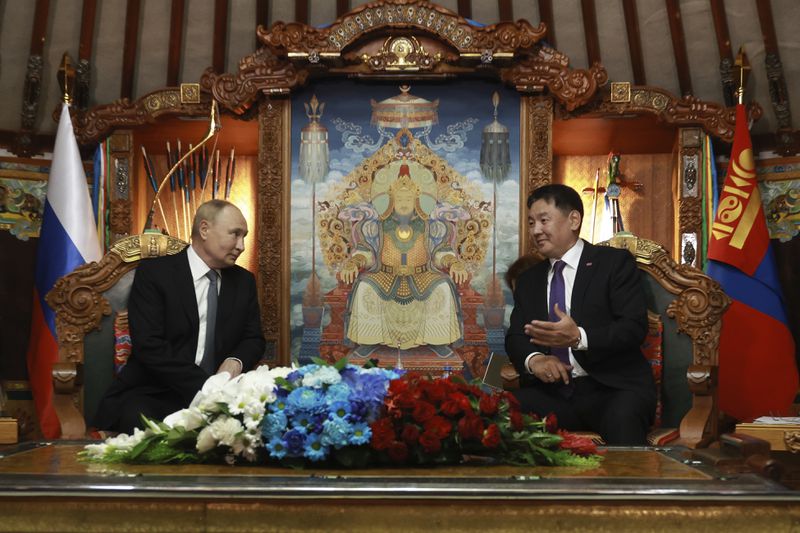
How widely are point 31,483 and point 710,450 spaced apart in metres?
1.63

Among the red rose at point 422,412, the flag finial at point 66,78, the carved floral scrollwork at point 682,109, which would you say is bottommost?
the red rose at point 422,412

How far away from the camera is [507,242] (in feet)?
18.3

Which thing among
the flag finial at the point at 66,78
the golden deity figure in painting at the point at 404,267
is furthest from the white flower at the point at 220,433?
the flag finial at the point at 66,78

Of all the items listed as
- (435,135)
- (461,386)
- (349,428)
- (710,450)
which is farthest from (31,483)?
(435,135)

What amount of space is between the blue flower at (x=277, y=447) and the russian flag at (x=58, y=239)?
12.3 ft

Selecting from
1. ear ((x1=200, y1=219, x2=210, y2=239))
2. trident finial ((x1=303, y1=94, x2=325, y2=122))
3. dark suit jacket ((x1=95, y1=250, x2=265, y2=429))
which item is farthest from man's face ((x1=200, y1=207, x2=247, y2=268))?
trident finial ((x1=303, y1=94, x2=325, y2=122))

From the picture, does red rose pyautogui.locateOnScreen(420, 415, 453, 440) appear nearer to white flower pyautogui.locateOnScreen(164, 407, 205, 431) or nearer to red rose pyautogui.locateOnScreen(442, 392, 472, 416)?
red rose pyautogui.locateOnScreen(442, 392, 472, 416)

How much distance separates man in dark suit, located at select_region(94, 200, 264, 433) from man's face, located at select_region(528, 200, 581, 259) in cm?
122

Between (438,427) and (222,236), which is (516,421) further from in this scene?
(222,236)

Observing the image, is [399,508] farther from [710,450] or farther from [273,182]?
[273,182]

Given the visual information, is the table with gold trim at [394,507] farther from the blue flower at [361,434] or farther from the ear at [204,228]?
the ear at [204,228]

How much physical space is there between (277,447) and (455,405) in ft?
1.41

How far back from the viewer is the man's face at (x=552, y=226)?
4086 millimetres

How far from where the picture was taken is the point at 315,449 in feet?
7.64
